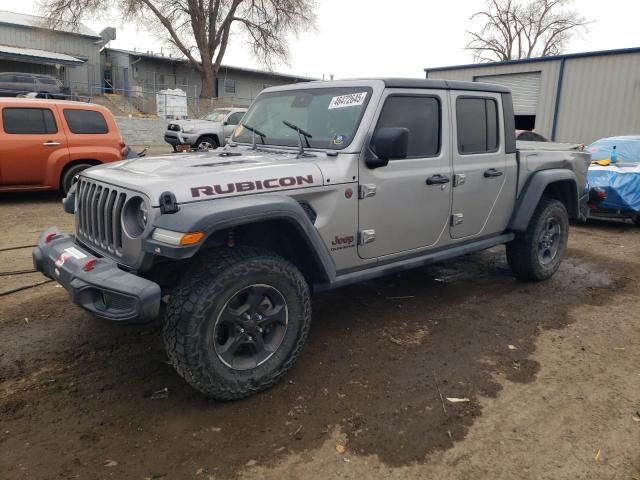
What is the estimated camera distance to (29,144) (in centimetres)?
854

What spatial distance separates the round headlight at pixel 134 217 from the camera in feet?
9.38

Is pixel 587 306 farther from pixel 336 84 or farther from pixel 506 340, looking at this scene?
pixel 336 84

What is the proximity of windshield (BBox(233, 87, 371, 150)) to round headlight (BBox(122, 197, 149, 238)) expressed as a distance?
1355 millimetres

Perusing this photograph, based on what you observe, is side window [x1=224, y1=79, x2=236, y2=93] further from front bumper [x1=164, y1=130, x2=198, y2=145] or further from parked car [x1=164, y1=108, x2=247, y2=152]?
front bumper [x1=164, y1=130, x2=198, y2=145]

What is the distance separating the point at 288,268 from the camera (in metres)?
3.07

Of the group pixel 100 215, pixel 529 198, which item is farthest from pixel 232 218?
pixel 529 198

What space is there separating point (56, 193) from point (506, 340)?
9.20m

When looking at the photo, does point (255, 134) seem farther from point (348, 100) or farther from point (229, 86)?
point (229, 86)

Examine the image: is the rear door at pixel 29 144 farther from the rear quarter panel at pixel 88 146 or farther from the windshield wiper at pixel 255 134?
the windshield wiper at pixel 255 134

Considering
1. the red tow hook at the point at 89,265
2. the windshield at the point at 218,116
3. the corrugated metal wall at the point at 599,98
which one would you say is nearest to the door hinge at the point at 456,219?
the red tow hook at the point at 89,265

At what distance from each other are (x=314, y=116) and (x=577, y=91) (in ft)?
52.2

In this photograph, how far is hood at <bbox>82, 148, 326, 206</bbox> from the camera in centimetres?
279

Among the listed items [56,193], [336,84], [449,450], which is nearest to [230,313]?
[449,450]

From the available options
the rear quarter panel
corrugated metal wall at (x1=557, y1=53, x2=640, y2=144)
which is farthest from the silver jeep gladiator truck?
corrugated metal wall at (x1=557, y1=53, x2=640, y2=144)
